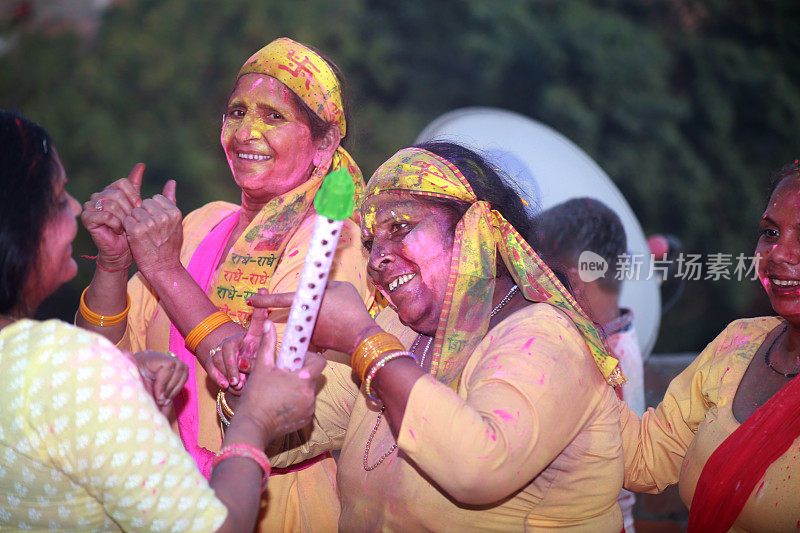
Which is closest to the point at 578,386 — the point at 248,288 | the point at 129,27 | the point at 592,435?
the point at 592,435

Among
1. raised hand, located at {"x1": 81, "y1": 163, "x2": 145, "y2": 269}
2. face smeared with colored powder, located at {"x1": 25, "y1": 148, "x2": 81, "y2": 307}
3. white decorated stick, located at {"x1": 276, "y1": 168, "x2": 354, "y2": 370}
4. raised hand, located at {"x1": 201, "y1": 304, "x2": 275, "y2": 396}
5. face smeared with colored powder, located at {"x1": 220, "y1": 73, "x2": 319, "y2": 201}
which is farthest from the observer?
face smeared with colored powder, located at {"x1": 220, "y1": 73, "x2": 319, "y2": 201}

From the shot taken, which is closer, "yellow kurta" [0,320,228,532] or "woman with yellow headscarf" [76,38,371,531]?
"yellow kurta" [0,320,228,532]

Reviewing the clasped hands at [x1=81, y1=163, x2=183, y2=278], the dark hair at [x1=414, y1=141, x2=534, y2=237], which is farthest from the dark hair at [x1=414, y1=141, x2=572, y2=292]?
the clasped hands at [x1=81, y1=163, x2=183, y2=278]

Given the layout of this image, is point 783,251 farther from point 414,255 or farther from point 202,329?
point 202,329

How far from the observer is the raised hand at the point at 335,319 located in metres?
1.96

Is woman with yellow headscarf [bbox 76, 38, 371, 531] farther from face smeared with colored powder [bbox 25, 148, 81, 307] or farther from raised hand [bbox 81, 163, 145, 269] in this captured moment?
face smeared with colored powder [bbox 25, 148, 81, 307]

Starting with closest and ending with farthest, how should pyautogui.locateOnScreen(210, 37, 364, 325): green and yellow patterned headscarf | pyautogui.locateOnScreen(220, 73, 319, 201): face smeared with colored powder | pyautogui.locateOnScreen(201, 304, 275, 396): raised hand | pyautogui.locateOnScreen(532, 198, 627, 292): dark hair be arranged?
pyautogui.locateOnScreen(201, 304, 275, 396): raised hand < pyautogui.locateOnScreen(210, 37, 364, 325): green and yellow patterned headscarf < pyautogui.locateOnScreen(220, 73, 319, 201): face smeared with colored powder < pyautogui.locateOnScreen(532, 198, 627, 292): dark hair

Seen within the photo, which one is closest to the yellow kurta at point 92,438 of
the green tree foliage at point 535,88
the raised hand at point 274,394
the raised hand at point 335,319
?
the raised hand at point 274,394

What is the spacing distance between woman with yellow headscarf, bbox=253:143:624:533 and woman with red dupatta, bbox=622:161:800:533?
1.10 feet

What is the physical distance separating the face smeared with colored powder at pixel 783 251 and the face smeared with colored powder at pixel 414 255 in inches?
41.7

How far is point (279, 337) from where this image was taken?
232cm

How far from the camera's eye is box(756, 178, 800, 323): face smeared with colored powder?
235 centimetres

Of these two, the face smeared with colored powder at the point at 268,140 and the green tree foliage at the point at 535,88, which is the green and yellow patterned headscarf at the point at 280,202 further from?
the green tree foliage at the point at 535,88

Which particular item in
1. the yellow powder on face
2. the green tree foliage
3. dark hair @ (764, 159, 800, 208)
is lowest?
the green tree foliage
